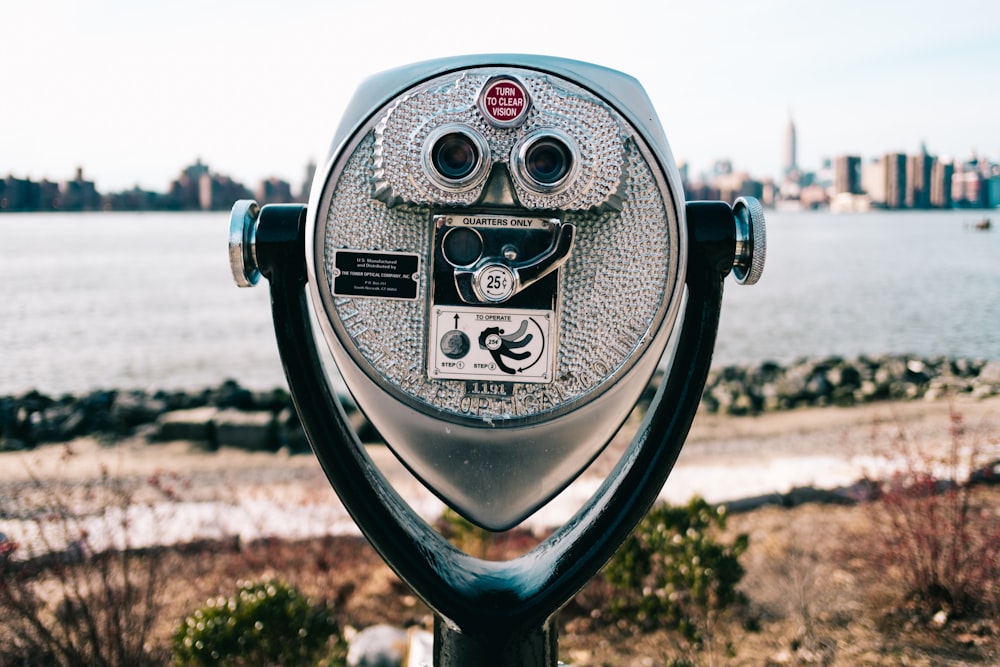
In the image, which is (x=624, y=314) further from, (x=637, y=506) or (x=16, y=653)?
(x=16, y=653)

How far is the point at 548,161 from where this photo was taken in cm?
126

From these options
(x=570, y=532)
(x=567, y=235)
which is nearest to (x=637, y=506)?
(x=570, y=532)

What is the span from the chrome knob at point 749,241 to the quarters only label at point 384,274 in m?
0.50

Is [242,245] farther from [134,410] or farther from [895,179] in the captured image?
[895,179]

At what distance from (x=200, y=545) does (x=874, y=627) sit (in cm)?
244

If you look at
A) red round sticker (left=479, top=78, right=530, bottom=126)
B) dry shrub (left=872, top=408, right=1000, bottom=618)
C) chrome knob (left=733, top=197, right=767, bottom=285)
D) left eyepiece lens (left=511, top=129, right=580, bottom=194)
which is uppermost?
red round sticker (left=479, top=78, right=530, bottom=126)

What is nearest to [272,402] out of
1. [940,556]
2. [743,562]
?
[743,562]

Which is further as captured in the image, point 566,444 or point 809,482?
point 809,482

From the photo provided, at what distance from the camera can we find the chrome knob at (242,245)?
1.36m

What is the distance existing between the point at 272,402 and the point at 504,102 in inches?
311

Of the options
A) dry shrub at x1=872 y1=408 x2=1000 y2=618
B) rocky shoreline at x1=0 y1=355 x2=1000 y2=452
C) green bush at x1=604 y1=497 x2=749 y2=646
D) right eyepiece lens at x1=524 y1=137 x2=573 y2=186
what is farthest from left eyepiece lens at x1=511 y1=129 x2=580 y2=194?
rocky shoreline at x1=0 y1=355 x2=1000 y2=452

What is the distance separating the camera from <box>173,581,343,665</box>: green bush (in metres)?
2.27

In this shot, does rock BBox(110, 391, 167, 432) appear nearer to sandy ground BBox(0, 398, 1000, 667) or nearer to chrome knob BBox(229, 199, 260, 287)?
sandy ground BBox(0, 398, 1000, 667)

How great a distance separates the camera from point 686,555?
2781mm
